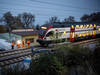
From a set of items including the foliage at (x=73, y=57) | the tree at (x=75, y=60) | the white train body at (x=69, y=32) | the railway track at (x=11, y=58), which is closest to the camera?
the tree at (x=75, y=60)

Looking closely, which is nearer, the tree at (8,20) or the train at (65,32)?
the train at (65,32)

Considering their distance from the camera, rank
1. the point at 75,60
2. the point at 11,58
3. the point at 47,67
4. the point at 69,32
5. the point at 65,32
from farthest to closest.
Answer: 1. the point at 69,32
2. the point at 65,32
3. the point at 11,58
4. the point at 75,60
5. the point at 47,67

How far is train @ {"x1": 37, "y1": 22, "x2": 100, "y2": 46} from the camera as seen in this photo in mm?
10320

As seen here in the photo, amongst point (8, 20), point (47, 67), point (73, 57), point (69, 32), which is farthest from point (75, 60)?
point (8, 20)

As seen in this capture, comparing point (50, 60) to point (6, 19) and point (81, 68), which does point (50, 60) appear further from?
point (6, 19)

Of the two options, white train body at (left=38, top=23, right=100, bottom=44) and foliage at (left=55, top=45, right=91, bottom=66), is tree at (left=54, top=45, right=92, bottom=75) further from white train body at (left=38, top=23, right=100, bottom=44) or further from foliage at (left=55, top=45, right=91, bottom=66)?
white train body at (left=38, top=23, right=100, bottom=44)

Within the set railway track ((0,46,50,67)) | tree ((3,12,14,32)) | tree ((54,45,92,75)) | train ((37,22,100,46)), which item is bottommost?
railway track ((0,46,50,67))

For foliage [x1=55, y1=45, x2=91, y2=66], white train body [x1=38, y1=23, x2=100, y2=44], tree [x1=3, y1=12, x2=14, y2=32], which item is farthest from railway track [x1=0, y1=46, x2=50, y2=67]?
tree [x1=3, y1=12, x2=14, y2=32]

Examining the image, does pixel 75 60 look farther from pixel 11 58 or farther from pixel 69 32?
pixel 69 32

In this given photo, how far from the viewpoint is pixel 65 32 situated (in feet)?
38.7

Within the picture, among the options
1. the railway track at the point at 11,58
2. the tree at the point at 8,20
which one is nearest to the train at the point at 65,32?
the railway track at the point at 11,58

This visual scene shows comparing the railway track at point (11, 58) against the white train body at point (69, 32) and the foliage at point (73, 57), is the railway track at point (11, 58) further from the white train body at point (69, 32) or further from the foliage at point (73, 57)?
the foliage at point (73, 57)

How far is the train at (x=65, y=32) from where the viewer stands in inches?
406

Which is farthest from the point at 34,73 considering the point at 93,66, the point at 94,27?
the point at 94,27
